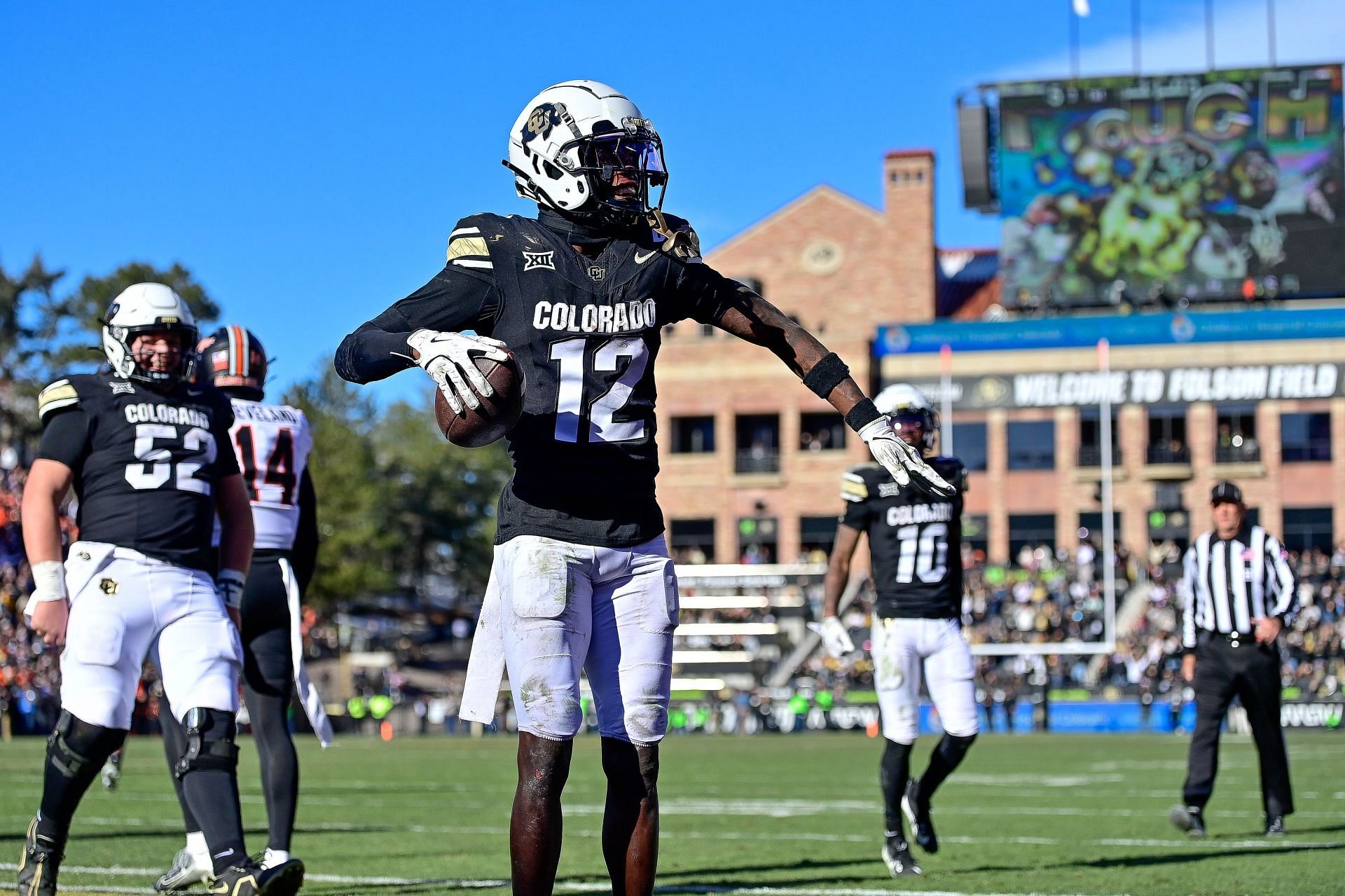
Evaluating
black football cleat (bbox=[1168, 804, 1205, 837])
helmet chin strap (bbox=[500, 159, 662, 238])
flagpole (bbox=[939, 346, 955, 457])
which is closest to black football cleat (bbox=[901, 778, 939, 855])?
black football cleat (bbox=[1168, 804, 1205, 837])

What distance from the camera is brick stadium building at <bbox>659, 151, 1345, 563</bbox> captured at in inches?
1908

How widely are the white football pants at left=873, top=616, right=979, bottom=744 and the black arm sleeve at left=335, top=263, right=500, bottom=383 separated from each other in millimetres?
4534

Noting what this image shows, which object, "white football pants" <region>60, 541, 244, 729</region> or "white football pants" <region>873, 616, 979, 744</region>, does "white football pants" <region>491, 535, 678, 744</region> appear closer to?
"white football pants" <region>60, 541, 244, 729</region>

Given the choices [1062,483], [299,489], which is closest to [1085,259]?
[1062,483]

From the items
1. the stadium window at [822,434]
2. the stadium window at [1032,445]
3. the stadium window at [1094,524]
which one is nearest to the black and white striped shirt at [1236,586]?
the stadium window at [1094,524]

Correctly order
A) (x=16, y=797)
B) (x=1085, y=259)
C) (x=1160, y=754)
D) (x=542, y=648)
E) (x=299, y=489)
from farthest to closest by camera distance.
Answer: (x=1085, y=259) → (x=1160, y=754) → (x=16, y=797) → (x=299, y=489) → (x=542, y=648)

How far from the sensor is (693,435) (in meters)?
53.5

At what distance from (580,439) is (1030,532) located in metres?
46.7

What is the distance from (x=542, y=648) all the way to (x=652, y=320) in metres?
0.97

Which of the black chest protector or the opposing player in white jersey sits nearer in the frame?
the black chest protector

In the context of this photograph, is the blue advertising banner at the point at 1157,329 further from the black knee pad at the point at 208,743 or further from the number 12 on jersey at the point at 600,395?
the number 12 on jersey at the point at 600,395

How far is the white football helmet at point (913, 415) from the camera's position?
8.91 meters

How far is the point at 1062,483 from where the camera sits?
5000 centimetres

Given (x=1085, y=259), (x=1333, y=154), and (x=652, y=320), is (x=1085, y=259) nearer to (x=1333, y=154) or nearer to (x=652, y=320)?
(x=1333, y=154)
